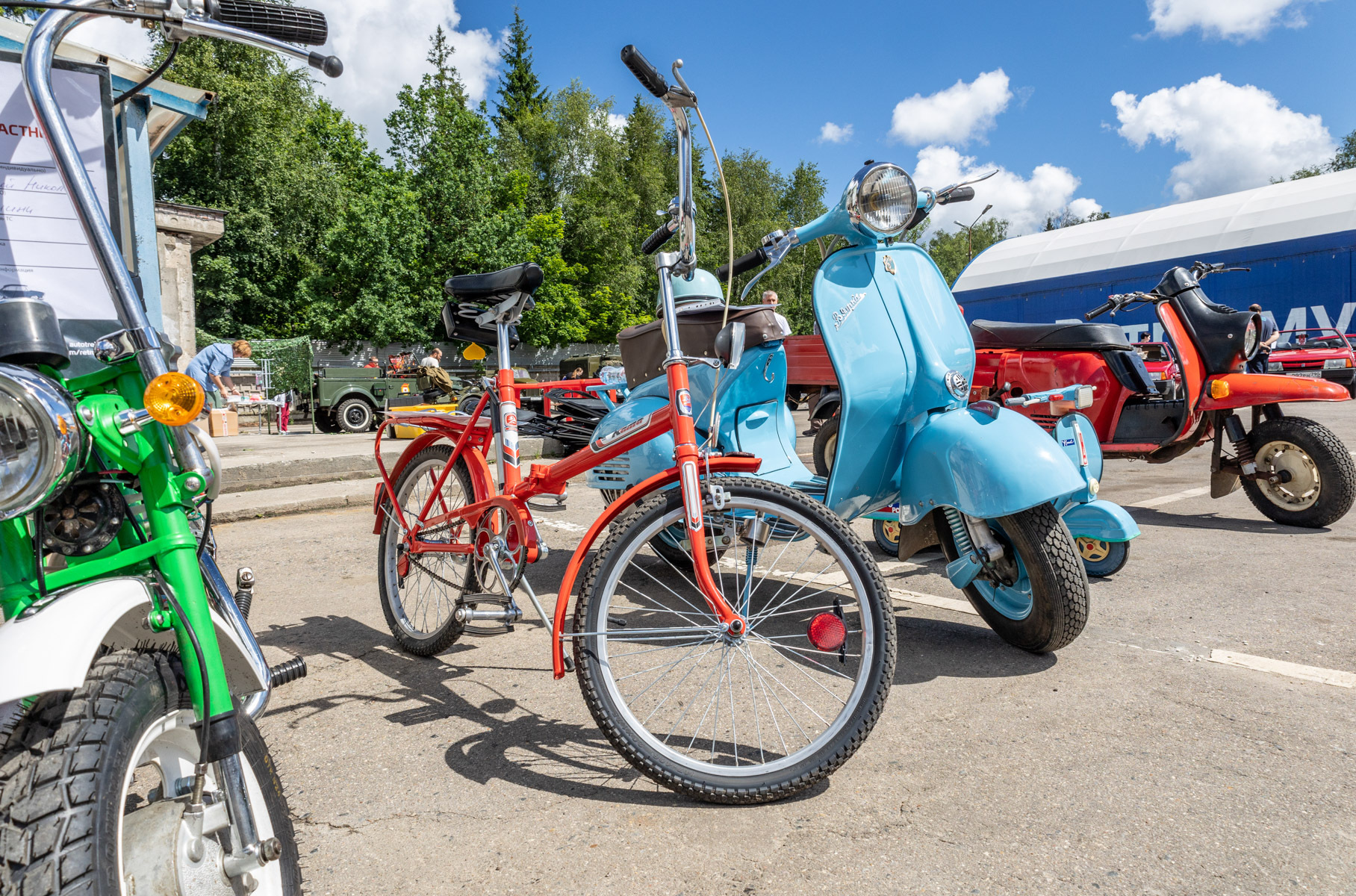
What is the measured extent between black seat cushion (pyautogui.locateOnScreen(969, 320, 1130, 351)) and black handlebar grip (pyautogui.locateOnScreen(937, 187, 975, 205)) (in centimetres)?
219

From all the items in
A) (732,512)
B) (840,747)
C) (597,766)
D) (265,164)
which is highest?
(265,164)

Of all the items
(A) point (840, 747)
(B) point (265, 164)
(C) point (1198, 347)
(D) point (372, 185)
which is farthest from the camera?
(D) point (372, 185)

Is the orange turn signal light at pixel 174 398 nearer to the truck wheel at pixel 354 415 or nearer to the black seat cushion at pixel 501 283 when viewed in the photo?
the black seat cushion at pixel 501 283

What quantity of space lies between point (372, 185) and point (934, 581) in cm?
3412

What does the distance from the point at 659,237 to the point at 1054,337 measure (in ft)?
12.0

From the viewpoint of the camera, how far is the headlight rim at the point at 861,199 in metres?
2.84

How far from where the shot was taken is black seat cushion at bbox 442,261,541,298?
2879mm

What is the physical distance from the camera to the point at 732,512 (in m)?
2.12

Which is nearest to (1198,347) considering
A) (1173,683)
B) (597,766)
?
(1173,683)

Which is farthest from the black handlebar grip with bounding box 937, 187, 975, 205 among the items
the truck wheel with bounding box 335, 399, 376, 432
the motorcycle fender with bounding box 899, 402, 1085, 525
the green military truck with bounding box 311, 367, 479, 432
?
the truck wheel with bounding box 335, 399, 376, 432

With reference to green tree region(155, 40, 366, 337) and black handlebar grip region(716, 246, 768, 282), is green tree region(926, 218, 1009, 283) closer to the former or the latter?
green tree region(155, 40, 366, 337)

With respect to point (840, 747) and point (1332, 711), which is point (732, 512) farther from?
point (1332, 711)

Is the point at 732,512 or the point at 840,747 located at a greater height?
the point at 732,512

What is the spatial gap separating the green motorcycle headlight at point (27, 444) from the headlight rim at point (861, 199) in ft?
7.79
